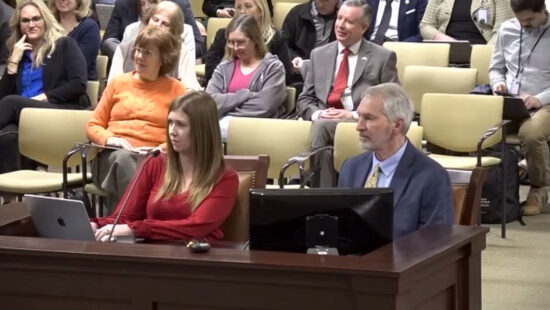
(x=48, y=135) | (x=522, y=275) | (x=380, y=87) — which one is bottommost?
(x=522, y=275)

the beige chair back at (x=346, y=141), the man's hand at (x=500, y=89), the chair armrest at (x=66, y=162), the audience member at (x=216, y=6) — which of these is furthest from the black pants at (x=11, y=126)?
the man's hand at (x=500, y=89)

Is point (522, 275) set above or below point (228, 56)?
below

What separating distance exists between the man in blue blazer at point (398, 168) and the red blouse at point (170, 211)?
42 cm

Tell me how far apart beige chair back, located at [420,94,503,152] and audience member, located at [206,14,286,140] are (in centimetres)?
91

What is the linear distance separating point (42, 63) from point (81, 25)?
84 centimetres

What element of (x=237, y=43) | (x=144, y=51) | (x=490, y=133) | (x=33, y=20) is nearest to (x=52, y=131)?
(x=144, y=51)

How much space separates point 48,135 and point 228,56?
1303 millimetres

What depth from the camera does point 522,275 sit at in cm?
578

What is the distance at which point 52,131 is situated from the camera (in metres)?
6.53

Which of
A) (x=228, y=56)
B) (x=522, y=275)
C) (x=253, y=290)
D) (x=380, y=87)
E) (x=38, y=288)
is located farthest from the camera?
(x=228, y=56)

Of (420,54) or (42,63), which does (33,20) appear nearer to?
(42,63)

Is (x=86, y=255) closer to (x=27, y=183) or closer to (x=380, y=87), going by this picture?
(x=380, y=87)

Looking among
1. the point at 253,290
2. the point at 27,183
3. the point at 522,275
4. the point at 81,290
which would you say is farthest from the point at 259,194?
the point at 27,183

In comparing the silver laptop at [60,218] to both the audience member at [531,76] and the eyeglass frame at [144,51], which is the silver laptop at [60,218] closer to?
the eyeglass frame at [144,51]
